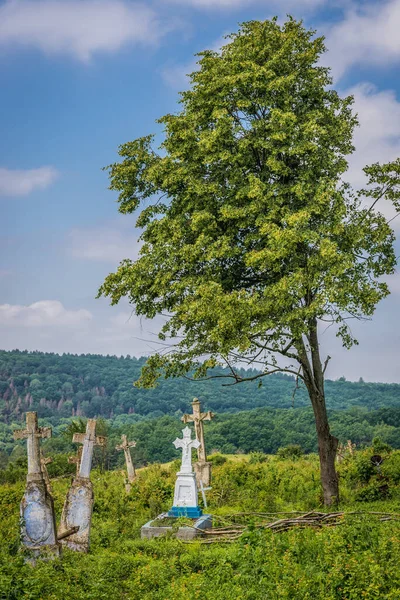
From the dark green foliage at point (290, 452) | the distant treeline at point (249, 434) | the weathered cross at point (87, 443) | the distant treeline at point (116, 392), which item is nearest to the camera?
the weathered cross at point (87, 443)

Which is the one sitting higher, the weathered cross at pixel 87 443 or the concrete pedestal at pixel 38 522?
the weathered cross at pixel 87 443

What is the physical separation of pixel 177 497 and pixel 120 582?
20.0 ft

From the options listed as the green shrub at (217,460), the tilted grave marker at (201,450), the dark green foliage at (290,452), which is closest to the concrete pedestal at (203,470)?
the tilted grave marker at (201,450)

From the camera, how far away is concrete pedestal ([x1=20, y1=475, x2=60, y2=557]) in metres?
11.1

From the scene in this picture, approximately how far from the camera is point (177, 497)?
1564 centimetres

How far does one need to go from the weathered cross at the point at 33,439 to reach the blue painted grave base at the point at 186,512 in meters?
4.12

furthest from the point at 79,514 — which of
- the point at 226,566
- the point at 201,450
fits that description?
the point at 201,450

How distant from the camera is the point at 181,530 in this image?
43.9ft

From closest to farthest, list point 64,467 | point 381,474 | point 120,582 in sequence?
point 120,582 → point 381,474 → point 64,467

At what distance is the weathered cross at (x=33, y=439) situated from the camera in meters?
11.8

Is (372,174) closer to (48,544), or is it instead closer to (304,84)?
(304,84)

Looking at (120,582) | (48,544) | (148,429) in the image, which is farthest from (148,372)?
(148,429)

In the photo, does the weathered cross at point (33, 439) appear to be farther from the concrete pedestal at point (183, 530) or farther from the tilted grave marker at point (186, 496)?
the tilted grave marker at point (186, 496)

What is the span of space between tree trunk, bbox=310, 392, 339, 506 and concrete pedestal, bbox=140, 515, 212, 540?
398 cm
